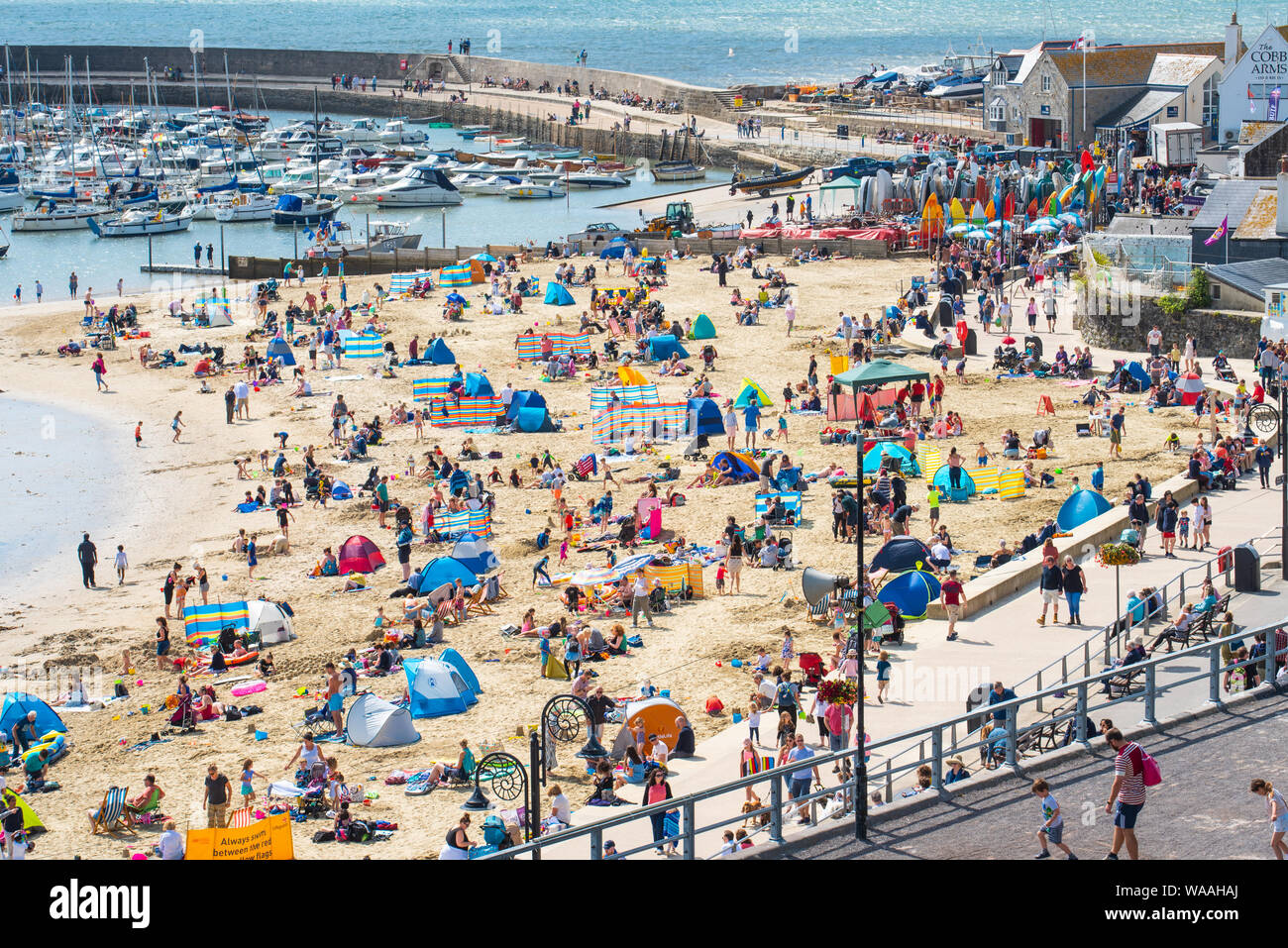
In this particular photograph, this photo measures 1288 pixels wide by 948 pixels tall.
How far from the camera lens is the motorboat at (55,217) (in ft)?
244

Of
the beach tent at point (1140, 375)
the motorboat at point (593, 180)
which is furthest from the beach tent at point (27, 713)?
the motorboat at point (593, 180)

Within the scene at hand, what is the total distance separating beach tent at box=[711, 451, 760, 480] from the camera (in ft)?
101

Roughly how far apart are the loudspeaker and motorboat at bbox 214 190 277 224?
5623 centimetres

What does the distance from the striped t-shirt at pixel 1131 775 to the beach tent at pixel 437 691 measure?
32.9 feet

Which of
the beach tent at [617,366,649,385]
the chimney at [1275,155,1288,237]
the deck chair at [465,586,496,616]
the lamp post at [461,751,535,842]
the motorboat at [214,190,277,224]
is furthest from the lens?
the motorboat at [214,190,277,224]

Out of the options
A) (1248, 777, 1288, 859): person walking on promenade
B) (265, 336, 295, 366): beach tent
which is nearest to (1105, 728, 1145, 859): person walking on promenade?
(1248, 777, 1288, 859): person walking on promenade

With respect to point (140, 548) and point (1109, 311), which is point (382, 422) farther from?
point (1109, 311)

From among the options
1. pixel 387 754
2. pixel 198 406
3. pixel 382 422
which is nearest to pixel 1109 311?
pixel 382 422

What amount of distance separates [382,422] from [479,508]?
911 cm

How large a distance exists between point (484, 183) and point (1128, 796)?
243 feet

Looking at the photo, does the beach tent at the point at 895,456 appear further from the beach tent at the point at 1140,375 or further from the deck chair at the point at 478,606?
the deck chair at the point at 478,606

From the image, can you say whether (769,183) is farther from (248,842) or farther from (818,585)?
(248,842)

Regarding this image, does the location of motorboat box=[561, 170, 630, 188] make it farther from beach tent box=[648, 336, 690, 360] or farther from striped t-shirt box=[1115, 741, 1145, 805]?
striped t-shirt box=[1115, 741, 1145, 805]

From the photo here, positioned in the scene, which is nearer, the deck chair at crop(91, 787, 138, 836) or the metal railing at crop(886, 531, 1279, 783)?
the deck chair at crop(91, 787, 138, 836)
